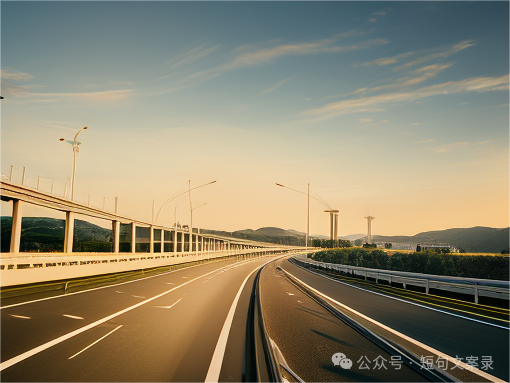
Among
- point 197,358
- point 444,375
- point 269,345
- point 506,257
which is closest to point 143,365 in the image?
point 197,358

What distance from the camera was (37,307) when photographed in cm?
1235

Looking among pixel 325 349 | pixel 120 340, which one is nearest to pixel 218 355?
pixel 325 349

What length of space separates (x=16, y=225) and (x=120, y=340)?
28831mm

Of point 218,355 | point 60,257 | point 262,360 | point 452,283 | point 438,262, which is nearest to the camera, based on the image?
point 262,360

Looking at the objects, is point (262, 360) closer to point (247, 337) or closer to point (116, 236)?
point (247, 337)

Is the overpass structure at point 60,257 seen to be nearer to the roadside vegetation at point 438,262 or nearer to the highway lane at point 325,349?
the highway lane at point 325,349

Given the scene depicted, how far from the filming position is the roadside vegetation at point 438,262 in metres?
60.7

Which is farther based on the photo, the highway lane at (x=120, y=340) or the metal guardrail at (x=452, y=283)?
the metal guardrail at (x=452, y=283)

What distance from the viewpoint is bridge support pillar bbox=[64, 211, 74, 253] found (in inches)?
1654

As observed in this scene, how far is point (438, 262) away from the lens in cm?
7506

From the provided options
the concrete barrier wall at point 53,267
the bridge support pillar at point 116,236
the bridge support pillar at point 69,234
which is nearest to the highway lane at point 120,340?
the concrete barrier wall at point 53,267

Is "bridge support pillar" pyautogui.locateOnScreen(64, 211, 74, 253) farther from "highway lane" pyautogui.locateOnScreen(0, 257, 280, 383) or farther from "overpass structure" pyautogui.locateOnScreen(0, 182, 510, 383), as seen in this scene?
"highway lane" pyautogui.locateOnScreen(0, 257, 280, 383)

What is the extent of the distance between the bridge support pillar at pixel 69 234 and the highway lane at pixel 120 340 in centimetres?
3069

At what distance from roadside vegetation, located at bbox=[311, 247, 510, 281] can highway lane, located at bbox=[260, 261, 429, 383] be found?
194 ft
